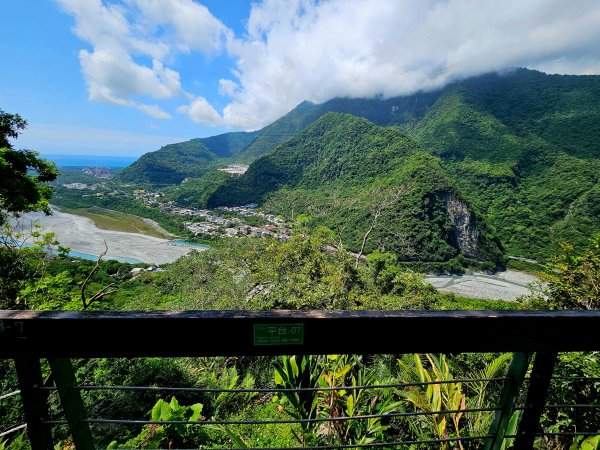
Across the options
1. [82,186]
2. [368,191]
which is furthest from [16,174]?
[82,186]

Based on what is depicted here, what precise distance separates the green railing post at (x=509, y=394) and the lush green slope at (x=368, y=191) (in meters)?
20.4

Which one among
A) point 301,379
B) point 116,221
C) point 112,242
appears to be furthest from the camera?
point 116,221

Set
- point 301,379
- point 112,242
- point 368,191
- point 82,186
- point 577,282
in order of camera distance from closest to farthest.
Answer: point 301,379, point 577,282, point 112,242, point 368,191, point 82,186

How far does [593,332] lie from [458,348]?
0.41 metres

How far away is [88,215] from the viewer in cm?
6159

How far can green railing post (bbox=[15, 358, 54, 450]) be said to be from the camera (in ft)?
2.74

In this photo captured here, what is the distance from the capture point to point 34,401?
86cm

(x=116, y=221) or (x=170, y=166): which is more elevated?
Result: (x=170, y=166)

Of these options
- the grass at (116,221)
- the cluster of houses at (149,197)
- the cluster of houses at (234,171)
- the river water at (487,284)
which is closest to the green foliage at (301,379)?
the river water at (487,284)

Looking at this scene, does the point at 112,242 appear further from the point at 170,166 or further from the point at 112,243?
the point at 170,166

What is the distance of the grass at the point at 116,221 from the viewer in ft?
177

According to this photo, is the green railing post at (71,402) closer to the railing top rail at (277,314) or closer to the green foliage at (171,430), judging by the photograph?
the railing top rail at (277,314)

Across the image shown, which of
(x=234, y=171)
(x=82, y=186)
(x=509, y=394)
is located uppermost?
(x=509, y=394)

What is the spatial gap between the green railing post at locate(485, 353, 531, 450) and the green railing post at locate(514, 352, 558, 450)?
1.3 inches
